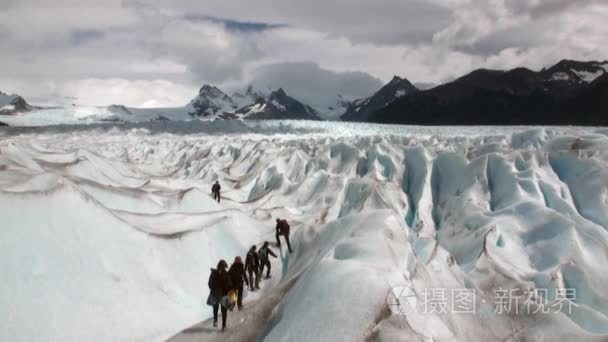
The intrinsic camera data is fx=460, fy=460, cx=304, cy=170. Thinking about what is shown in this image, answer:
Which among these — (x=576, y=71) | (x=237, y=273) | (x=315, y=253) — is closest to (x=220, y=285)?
(x=237, y=273)

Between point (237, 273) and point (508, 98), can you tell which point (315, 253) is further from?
point (508, 98)

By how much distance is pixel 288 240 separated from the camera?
15656 millimetres

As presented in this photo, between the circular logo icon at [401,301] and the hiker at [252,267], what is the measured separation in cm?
513

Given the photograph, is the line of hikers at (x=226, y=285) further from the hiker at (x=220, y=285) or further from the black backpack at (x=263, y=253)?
the black backpack at (x=263, y=253)

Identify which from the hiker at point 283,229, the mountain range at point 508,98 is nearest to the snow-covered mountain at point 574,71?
the mountain range at point 508,98

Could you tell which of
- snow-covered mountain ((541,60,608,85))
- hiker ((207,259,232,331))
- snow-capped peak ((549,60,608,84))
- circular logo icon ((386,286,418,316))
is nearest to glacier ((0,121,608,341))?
circular logo icon ((386,286,418,316))

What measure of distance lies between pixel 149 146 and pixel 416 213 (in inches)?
1802

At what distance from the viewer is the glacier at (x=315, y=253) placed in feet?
28.4

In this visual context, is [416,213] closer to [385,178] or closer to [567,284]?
[385,178]

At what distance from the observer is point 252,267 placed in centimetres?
1241

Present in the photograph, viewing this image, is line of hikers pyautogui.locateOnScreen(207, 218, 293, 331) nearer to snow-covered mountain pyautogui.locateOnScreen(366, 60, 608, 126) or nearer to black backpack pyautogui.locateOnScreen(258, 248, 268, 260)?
black backpack pyautogui.locateOnScreen(258, 248, 268, 260)

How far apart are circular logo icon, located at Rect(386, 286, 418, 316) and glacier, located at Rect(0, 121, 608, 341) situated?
99 mm

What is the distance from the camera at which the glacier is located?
28.4 feet

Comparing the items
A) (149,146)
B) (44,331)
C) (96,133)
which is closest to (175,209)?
(44,331)
